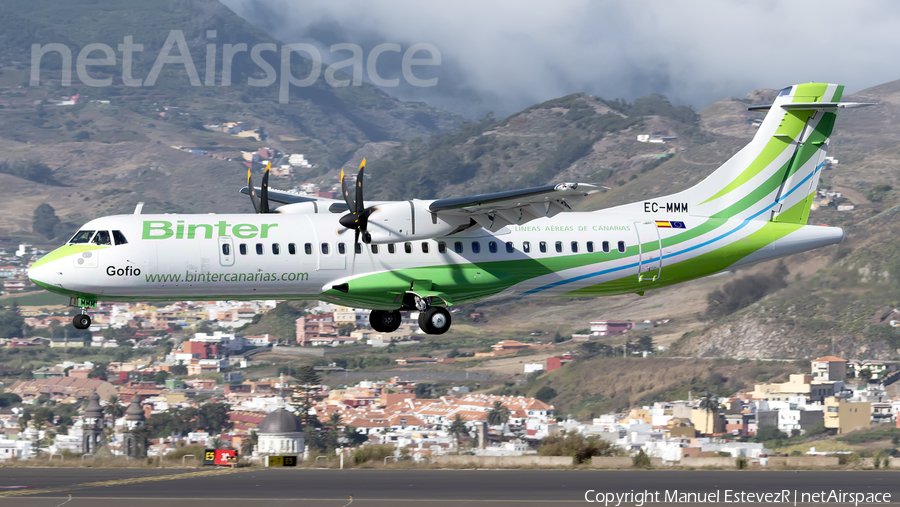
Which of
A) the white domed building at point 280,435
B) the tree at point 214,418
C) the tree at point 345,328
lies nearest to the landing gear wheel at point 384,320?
the white domed building at point 280,435

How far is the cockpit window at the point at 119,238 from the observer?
31062 mm

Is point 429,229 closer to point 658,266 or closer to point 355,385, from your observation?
point 658,266

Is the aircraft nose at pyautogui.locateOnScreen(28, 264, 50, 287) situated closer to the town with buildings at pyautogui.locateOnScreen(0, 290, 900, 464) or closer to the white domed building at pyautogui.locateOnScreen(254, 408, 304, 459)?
the town with buildings at pyautogui.locateOnScreen(0, 290, 900, 464)

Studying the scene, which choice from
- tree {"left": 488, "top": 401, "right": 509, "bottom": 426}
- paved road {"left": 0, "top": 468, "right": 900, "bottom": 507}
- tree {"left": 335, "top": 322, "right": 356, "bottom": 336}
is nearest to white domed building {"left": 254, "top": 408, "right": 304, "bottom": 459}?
tree {"left": 488, "top": 401, "right": 509, "bottom": 426}

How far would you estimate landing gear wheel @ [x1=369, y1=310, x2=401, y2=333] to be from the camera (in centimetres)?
3509

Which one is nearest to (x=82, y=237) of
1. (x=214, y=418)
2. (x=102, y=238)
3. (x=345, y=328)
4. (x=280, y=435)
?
(x=102, y=238)

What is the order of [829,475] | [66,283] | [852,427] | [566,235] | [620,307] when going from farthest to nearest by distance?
[620,307] < [852,427] < [829,475] < [566,235] < [66,283]

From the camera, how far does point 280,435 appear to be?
3174 inches

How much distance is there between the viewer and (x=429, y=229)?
31828 mm

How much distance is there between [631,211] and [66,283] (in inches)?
729

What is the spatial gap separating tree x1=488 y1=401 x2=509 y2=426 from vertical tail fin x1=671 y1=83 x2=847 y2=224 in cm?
6914

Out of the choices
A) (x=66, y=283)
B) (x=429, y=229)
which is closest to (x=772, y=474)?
(x=429, y=229)

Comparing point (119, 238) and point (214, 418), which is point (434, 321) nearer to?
point (119, 238)

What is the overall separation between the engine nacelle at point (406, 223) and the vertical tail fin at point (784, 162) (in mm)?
10165
